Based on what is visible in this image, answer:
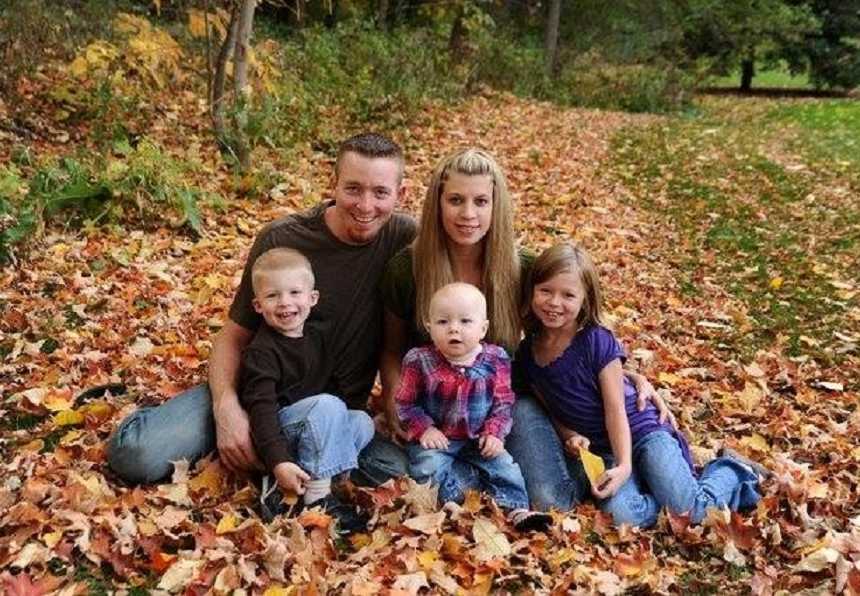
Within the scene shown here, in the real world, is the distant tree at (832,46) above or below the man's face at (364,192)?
above

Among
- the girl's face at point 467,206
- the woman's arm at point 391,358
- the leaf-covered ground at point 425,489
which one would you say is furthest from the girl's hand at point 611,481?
the girl's face at point 467,206

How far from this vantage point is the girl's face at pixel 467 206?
11.3 feet

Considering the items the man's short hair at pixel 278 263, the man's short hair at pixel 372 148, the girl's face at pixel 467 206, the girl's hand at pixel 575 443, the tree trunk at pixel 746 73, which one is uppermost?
the tree trunk at pixel 746 73

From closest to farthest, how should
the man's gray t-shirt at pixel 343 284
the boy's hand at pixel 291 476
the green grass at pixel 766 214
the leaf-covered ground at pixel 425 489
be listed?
the leaf-covered ground at pixel 425 489 < the boy's hand at pixel 291 476 < the man's gray t-shirt at pixel 343 284 < the green grass at pixel 766 214

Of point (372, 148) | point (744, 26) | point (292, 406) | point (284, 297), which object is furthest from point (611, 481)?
point (744, 26)

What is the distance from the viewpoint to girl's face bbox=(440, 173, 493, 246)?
11.3ft

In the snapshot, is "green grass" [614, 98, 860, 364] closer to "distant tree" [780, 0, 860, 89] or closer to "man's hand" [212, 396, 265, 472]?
"man's hand" [212, 396, 265, 472]

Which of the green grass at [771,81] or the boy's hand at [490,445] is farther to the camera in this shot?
the green grass at [771,81]

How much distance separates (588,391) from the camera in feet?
12.1

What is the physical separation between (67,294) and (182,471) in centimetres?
242

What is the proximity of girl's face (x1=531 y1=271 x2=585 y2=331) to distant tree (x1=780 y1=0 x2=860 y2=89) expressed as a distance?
23027 mm

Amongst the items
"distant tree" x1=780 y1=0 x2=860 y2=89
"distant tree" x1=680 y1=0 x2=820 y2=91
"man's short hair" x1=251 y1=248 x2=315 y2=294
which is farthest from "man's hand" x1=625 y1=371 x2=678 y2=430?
"distant tree" x1=780 y1=0 x2=860 y2=89

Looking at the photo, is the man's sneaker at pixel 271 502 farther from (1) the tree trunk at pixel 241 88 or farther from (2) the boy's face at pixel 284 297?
(1) the tree trunk at pixel 241 88

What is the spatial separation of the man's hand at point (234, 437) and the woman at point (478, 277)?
64 centimetres
